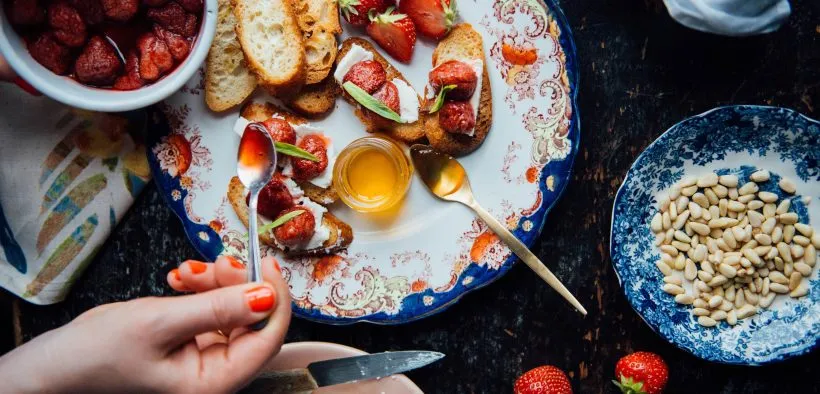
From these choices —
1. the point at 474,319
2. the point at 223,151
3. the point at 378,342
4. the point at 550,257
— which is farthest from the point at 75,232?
the point at 550,257

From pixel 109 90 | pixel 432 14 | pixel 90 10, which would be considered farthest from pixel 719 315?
pixel 90 10

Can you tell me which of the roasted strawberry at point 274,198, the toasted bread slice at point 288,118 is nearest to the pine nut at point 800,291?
the toasted bread slice at point 288,118

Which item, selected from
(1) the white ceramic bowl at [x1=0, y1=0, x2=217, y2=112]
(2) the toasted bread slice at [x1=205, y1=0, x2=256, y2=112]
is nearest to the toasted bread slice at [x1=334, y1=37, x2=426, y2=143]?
(2) the toasted bread slice at [x1=205, y1=0, x2=256, y2=112]

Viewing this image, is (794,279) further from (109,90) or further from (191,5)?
(109,90)

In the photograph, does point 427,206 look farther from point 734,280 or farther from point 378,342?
point 734,280

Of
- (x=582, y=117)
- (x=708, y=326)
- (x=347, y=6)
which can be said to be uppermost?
(x=347, y=6)

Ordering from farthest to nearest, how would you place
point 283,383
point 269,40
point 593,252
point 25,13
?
point 593,252 < point 269,40 < point 283,383 < point 25,13

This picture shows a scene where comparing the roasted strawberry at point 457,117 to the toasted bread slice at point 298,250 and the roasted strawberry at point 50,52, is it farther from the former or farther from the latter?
the roasted strawberry at point 50,52
